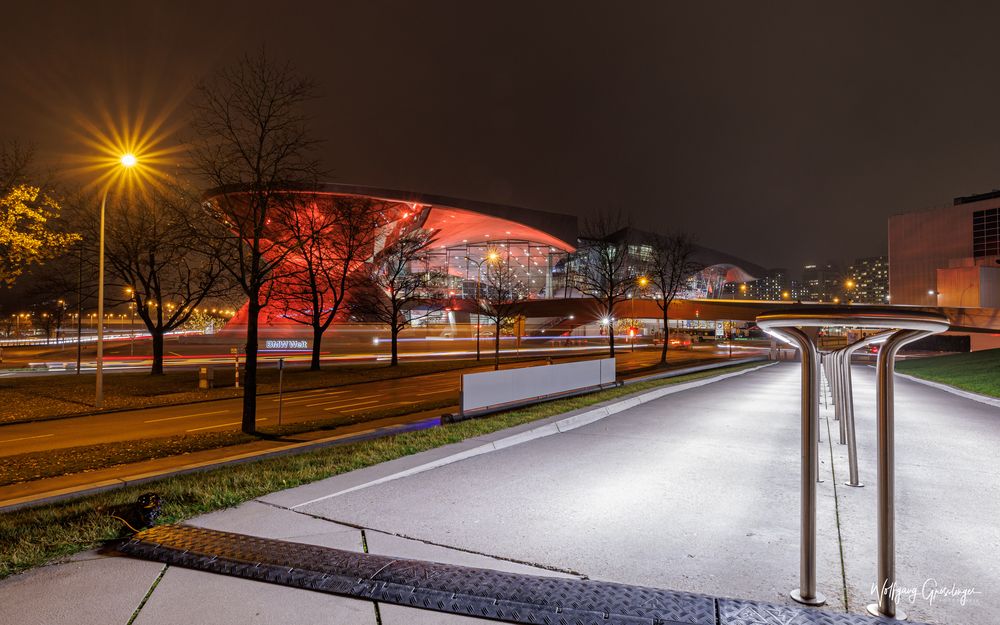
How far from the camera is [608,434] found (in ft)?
29.7

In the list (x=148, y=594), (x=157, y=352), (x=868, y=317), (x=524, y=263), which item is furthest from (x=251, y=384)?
(x=524, y=263)

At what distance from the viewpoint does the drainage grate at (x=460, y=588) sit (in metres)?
2.91

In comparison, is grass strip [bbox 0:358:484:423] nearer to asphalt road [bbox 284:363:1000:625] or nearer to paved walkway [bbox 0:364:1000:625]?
paved walkway [bbox 0:364:1000:625]

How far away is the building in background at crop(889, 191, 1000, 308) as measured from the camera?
→ 5559cm

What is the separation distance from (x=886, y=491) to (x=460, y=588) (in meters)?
2.47

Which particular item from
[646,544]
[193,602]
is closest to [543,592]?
[646,544]

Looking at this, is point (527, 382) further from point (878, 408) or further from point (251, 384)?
point (878, 408)

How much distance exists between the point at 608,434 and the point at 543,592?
19.8ft

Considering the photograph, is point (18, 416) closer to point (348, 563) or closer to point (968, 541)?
point (348, 563)

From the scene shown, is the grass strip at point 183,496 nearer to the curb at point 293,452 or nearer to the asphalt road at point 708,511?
the curb at point 293,452

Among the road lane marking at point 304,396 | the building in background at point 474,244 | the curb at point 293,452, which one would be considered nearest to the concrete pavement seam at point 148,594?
the curb at point 293,452

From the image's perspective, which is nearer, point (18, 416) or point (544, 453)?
point (544, 453)

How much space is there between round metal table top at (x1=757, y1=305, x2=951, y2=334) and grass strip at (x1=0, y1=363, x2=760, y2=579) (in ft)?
17.4

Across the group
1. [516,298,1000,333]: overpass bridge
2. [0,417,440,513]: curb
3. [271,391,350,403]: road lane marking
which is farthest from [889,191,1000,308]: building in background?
[0,417,440,513]: curb
